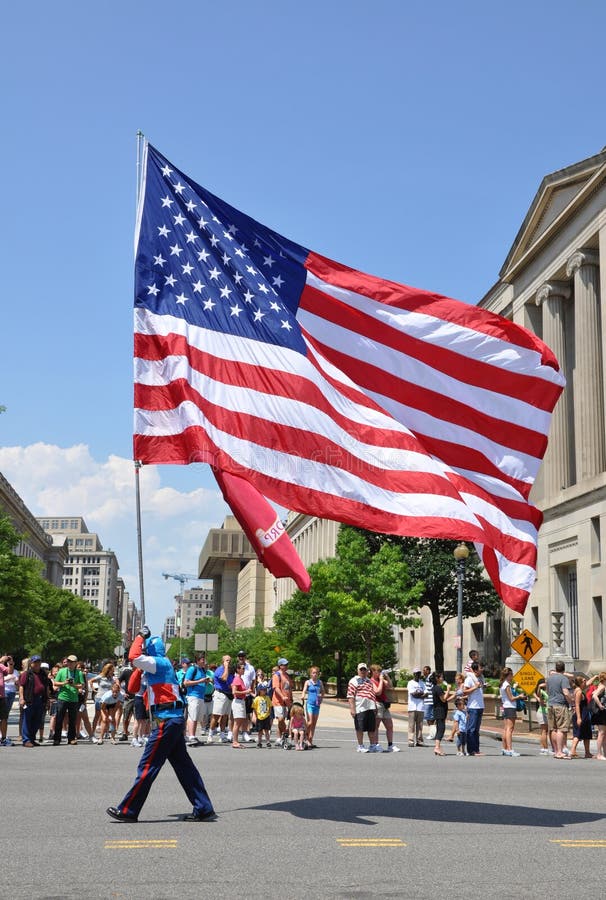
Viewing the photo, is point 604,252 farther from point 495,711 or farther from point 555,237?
point 495,711

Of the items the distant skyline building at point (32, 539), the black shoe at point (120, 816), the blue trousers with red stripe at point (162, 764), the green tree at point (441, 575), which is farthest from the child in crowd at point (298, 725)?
the distant skyline building at point (32, 539)

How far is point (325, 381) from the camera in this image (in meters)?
11.2

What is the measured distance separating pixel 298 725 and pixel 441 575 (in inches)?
1474

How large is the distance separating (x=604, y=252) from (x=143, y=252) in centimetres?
3791

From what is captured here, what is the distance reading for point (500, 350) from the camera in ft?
36.9

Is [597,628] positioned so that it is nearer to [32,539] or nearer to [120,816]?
[120,816]

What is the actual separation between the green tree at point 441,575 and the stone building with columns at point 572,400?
663cm

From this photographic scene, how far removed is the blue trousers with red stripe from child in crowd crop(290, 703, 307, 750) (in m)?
12.3

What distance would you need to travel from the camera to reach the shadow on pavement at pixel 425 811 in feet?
36.5

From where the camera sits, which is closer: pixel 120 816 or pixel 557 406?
pixel 120 816

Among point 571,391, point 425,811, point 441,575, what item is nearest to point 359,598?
point 441,575

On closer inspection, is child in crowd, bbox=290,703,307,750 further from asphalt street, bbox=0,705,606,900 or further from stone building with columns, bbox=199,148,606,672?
stone building with columns, bbox=199,148,606,672

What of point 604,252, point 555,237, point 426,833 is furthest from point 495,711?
point 426,833

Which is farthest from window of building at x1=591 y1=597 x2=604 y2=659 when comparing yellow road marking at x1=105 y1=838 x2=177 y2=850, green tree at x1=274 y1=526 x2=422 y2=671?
yellow road marking at x1=105 y1=838 x2=177 y2=850
